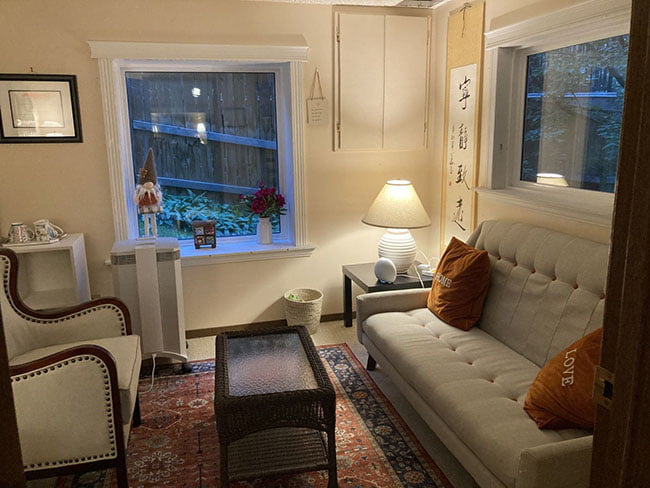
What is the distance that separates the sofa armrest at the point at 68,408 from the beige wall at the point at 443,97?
2.19 m

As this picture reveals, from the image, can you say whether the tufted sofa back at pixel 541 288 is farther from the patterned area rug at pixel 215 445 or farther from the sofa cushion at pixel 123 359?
the sofa cushion at pixel 123 359

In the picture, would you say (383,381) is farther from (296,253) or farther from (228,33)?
(228,33)

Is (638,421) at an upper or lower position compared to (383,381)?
upper

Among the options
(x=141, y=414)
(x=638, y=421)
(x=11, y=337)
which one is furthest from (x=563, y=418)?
(x=11, y=337)

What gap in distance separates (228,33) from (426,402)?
2.59 meters

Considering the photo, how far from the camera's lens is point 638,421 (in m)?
0.80

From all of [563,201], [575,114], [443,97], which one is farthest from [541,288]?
[443,97]

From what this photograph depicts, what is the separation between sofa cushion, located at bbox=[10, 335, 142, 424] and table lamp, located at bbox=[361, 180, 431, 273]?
1697 millimetres

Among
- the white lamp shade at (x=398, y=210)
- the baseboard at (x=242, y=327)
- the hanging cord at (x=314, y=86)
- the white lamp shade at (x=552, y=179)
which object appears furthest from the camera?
the baseboard at (x=242, y=327)

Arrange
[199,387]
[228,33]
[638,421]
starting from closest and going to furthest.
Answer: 1. [638,421]
2. [199,387]
3. [228,33]

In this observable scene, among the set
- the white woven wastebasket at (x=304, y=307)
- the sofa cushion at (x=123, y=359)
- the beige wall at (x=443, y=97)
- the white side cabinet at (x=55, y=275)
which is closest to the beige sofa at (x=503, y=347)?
the beige wall at (x=443, y=97)

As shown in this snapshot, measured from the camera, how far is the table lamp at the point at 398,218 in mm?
3502

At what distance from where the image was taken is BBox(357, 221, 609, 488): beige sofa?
1796 mm

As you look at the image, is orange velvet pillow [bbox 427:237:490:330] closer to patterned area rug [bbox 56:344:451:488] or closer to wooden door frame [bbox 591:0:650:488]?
patterned area rug [bbox 56:344:451:488]
